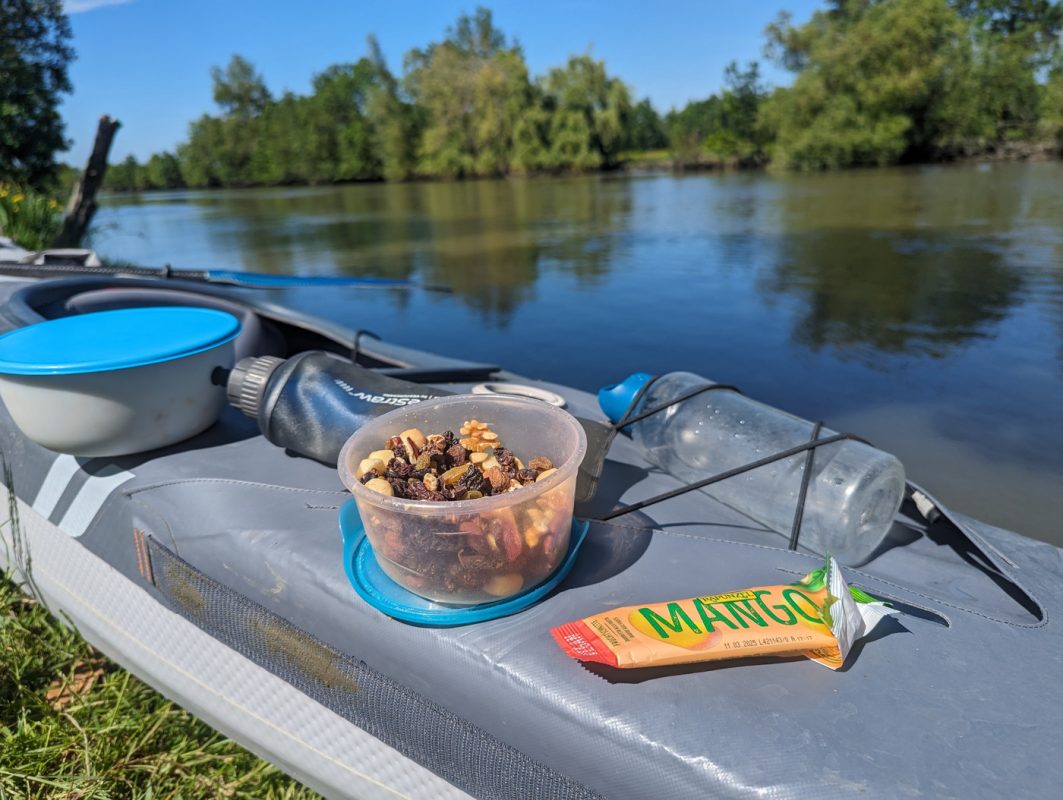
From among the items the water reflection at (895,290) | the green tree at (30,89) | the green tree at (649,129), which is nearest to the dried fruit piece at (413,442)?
the water reflection at (895,290)

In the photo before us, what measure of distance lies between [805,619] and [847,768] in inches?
7.0

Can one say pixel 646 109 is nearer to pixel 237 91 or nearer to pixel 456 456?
pixel 237 91

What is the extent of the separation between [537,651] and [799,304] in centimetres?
568

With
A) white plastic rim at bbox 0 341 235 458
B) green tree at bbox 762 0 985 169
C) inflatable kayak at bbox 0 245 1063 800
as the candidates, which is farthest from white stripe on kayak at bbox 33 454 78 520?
green tree at bbox 762 0 985 169

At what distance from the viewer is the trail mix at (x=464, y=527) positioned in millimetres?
892

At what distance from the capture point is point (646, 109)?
60625 millimetres

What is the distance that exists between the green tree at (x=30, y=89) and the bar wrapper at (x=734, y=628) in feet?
40.5

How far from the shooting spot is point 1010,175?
16.7m

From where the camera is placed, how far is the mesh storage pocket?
95cm

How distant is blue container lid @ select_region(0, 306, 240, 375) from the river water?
2.70 metres

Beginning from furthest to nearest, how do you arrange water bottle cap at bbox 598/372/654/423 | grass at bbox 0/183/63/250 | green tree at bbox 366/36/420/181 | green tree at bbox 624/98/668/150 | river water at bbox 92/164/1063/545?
green tree at bbox 624/98/668/150 < green tree at bbox 366/36/420/181 < grass at bbox 0/183/63/250 < river water at bbox 92/164/1063/545 < water bottle cap at bbox 598/372/654/423

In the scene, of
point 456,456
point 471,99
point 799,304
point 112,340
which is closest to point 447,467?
point 456,456

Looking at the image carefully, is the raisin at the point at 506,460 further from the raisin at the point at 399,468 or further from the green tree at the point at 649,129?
the green tree at the point at 649,129

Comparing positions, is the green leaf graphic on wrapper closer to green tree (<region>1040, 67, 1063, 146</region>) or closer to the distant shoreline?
the distant shoreline
